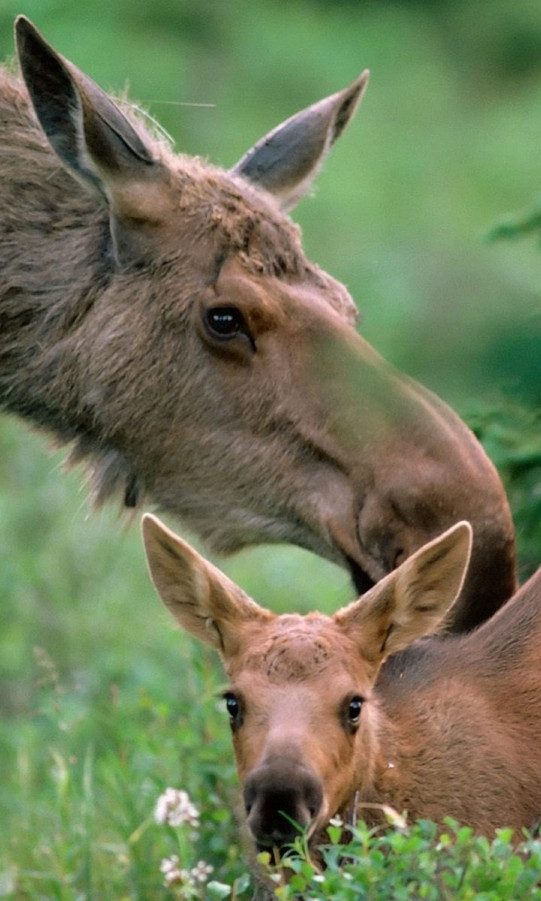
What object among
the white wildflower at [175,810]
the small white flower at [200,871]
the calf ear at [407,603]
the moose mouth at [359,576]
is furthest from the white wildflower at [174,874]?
the moose mouth at [359,576]

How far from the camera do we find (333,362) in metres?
4.37

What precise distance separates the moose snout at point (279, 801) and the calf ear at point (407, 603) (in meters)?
0.75

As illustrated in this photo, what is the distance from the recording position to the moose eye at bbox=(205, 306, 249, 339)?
5.04 meters

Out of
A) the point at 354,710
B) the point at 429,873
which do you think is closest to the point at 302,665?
the point at 354,710

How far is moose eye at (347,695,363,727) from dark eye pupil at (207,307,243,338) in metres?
1.45

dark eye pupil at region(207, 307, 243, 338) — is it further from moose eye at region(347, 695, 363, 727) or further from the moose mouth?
moose eye at region(347, 695, 363, 727)

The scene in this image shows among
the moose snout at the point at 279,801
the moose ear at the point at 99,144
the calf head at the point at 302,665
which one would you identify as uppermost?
the moose ear at the point at 99,144

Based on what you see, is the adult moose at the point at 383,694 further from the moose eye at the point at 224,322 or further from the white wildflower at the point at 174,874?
the moose eye at the point at 224,322

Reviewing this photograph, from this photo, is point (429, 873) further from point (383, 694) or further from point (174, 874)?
point (383, 694)

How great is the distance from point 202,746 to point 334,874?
278cm

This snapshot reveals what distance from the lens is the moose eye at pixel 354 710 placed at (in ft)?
13.3

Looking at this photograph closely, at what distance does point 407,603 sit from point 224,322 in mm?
1241

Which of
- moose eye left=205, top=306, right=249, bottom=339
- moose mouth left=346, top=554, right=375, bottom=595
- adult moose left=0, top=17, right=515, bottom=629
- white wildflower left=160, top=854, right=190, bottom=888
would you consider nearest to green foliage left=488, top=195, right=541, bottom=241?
adult moose left=0, top=17, right=515, bottom=629

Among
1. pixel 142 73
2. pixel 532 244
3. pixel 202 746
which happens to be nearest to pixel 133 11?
pixel 142 73
